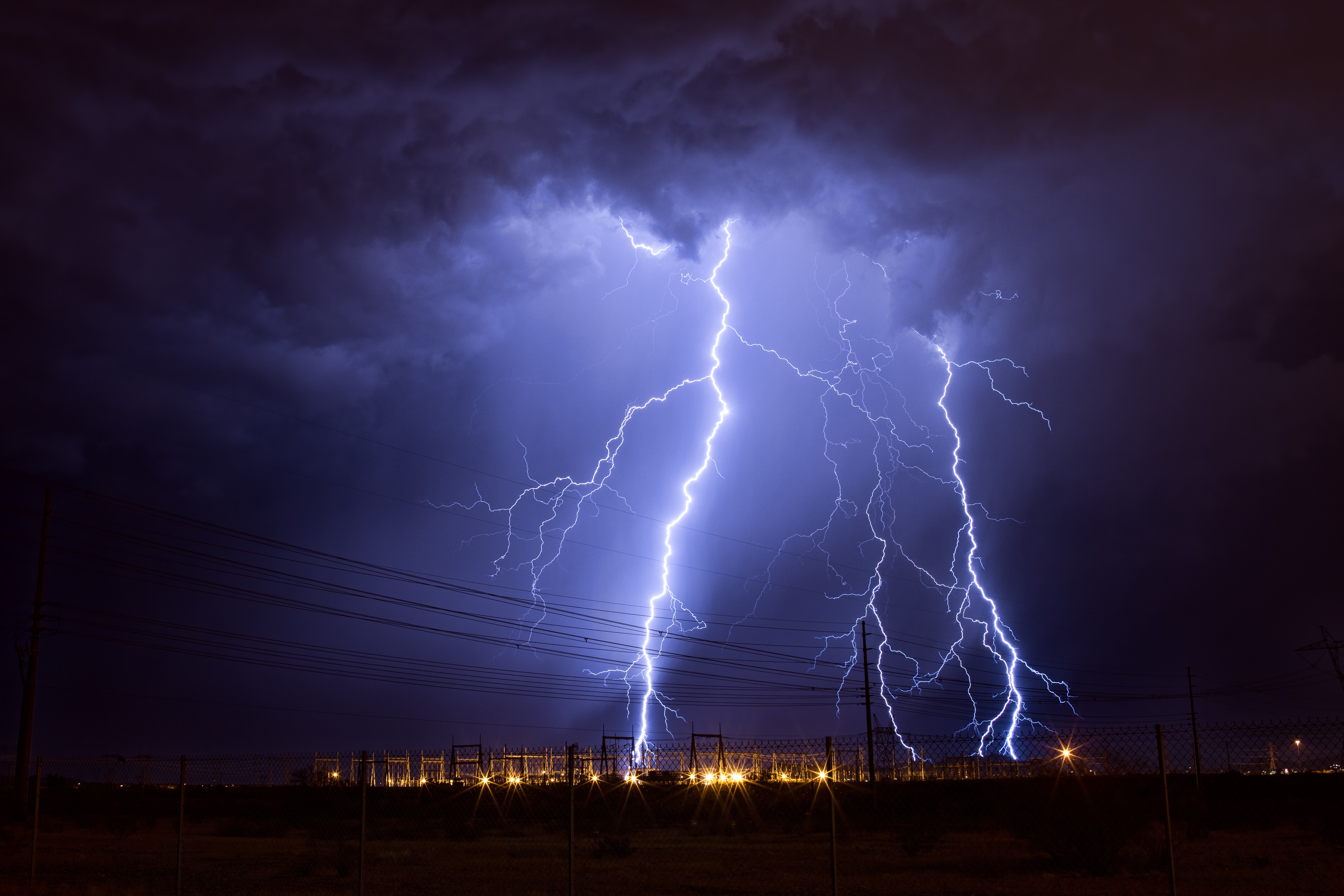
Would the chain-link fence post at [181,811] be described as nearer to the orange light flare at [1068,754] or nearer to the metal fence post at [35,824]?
the metal fence post at [35,824]

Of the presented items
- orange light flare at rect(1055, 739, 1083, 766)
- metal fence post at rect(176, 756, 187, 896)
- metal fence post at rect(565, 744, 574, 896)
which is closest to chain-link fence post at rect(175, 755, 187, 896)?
metal fence post at rect(176, 756, 187, 896)

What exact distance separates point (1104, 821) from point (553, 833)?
17.1 m

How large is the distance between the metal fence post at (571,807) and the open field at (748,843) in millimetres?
4339

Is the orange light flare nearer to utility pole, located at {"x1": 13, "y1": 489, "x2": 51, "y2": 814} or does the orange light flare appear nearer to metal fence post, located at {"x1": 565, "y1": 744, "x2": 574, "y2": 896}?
metal fence post, located at {"x1": 565, "y1": 744, "x2": 574, "y2": 896}

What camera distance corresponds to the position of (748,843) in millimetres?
22500

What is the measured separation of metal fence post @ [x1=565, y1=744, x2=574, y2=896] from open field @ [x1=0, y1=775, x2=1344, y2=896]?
14.2 feet

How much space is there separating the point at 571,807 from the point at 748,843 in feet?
43.5

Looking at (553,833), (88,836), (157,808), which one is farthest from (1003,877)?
(157,808)

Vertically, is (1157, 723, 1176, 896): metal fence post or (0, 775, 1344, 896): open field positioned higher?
(1157, 723, 1176, 896): metal fence post

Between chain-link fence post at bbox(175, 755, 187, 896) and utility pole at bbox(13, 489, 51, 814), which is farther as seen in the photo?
utility pole at bbox(13, 489, 51, 814)

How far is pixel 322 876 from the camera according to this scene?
17078 mm

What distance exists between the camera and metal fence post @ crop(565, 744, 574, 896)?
1018 cm

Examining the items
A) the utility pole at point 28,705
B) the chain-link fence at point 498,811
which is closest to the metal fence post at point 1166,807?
the chain-link fence at point 498,811

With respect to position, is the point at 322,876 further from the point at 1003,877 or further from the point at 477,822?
the point at 477,822
